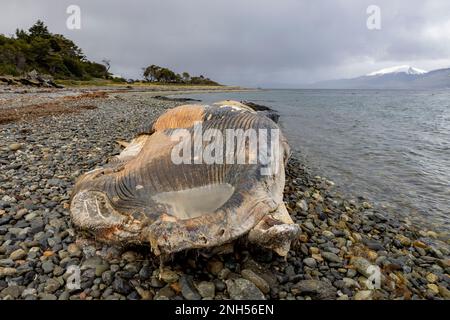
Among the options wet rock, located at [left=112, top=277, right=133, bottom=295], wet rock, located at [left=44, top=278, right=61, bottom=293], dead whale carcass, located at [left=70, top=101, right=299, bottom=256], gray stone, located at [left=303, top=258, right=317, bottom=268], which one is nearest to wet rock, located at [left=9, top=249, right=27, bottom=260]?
wet rock, located at [left=44, top=278, right=61, bottom=293]

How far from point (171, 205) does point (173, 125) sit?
2.14 meters

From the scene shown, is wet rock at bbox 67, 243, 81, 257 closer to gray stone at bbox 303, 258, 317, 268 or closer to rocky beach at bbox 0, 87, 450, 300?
rocky beach at bbox 0, 87, 450, 300

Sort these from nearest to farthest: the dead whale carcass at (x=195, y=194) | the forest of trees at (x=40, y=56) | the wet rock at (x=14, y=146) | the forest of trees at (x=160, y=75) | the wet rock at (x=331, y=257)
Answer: the dead whale carcass at (x=195, y=194) → the wet rock at (x=331, y=257) → the wet rock at (x=14, y=146) → the forest of trees at (x=40, y=56) → the forest of trees at (x=160, y=75)

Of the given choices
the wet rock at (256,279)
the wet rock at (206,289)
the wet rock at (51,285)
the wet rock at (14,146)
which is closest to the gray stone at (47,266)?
the wet rock at (51,285)

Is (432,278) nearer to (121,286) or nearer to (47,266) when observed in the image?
(121,286)

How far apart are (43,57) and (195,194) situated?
213 feet

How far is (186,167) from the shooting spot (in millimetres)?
3500

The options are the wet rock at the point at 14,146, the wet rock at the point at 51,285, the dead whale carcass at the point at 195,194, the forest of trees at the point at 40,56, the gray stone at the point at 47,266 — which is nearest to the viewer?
the dead whale carcass at the point at 195,194

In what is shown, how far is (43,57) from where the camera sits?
2183 inches

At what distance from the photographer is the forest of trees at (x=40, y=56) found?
48.6 meters

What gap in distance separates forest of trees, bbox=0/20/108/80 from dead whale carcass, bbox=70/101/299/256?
52452 mm

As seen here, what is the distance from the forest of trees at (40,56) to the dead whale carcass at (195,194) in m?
52.5

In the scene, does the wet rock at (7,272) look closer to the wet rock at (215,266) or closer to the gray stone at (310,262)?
the wet rock at (215,266)
